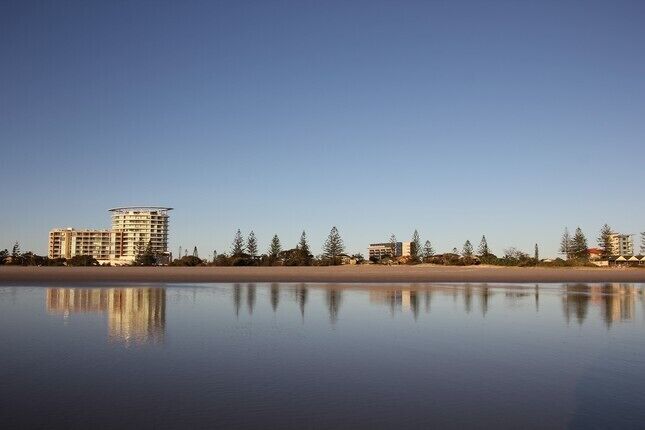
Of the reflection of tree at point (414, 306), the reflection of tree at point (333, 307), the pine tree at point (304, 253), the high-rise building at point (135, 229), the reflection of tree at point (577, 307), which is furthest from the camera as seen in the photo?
the high-rise building at point (135, 229)

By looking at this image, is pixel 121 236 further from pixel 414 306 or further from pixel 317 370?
pixel 317 370

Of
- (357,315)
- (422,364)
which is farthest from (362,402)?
(357,315)

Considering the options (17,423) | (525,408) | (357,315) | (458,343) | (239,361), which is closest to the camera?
(17,423)

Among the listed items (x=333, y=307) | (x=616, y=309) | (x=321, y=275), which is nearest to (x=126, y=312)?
(x=333, y=307)

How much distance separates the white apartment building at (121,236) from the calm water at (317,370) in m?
147

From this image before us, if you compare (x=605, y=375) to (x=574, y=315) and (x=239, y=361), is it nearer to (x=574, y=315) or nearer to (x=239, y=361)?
(x=239, y=361)

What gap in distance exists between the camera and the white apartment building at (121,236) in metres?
161

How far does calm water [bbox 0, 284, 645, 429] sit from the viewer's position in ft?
25.2

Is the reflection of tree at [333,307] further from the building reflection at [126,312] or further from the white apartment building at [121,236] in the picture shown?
the white apartment building at [121,236]

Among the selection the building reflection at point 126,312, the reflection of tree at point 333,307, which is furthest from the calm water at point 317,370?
the reflection of tree at point 333,307

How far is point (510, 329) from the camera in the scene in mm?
16797

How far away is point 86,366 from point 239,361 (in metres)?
2.95

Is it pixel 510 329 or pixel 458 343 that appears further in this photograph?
pixel 510 329

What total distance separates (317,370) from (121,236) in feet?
539
